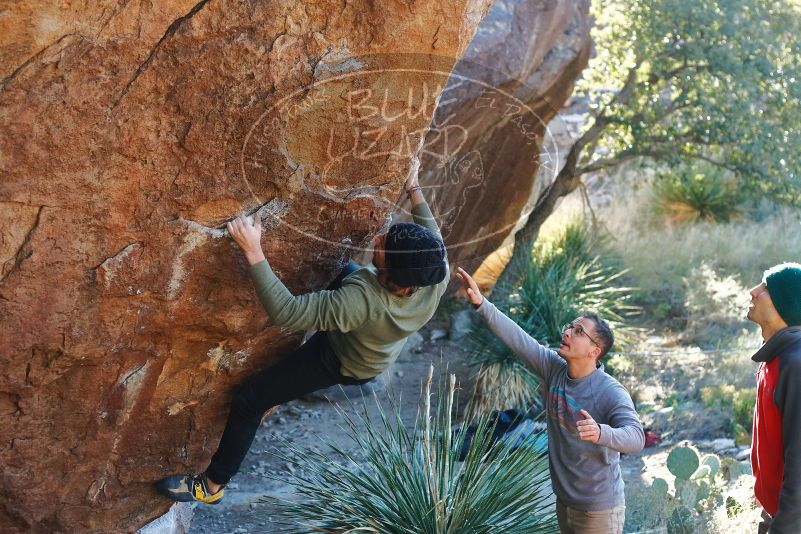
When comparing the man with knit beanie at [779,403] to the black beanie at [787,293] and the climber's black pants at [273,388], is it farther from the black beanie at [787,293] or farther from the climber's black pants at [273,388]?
the climber's black pants at [273,388]

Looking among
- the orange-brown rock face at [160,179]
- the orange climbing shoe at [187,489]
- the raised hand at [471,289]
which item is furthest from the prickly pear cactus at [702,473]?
A: the orange climbing shoe at [187,489]

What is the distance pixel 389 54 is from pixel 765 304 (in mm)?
1714

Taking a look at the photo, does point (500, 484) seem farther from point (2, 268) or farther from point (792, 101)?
point (792, 101)

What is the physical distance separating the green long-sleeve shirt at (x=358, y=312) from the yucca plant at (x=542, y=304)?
3.57m

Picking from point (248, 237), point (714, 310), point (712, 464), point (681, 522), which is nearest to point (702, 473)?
point (712, 464)

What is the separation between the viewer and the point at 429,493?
15.6 feet

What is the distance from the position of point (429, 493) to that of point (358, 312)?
4.06ft

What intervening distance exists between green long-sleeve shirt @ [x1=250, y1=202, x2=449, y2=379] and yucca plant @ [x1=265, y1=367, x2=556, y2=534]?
0.48 meters

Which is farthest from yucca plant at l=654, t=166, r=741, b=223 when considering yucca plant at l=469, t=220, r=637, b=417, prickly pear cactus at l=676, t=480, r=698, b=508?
prickly pear cactus at l=676, t=480, r=698, b=508

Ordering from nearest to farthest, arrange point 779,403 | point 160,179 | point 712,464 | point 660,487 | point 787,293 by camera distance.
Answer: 1. point 779,403
2. point 787,293
3. point 160,179
4. point 660,487
5. point 712,464

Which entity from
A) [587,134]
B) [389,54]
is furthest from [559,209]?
[389,54]

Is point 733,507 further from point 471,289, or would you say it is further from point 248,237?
point 248,237

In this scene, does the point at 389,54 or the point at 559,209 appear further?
the point at 559,209

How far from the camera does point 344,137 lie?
4066 mm
